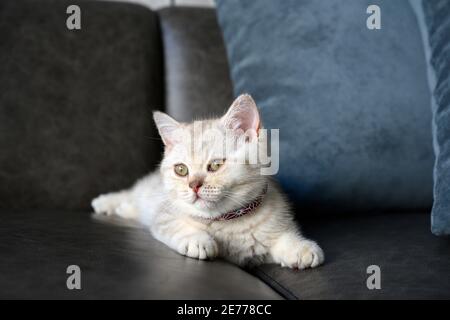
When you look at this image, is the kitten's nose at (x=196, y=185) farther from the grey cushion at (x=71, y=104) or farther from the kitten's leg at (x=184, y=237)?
the grey cushion at (x=71, y=104)

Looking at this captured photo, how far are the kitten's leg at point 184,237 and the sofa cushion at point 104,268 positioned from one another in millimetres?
21

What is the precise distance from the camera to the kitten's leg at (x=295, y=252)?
0.98 meters

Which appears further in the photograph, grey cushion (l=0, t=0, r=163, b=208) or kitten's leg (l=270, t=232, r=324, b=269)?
grey cushion (l=0, t=0, r=163, b=208)

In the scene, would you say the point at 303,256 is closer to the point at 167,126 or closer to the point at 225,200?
the point at 225,200

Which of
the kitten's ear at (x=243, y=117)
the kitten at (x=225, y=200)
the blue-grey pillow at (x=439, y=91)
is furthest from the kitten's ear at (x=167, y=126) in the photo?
the blue-grey pillow at (x=439, y=91)

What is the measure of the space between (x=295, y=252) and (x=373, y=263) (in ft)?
0.51

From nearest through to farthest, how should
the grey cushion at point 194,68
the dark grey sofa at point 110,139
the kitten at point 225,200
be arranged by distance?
the dark grey sofa at point 110,139 → the kitten at point 225,200 → the grey cushion at point 194,68

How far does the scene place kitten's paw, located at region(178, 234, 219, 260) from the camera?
101cm

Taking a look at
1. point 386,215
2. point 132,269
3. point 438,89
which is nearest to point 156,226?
point 132,269

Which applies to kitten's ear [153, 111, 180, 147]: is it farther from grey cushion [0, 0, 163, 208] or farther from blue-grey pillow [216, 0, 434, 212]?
grey cushion [0, 0, 163, 208]

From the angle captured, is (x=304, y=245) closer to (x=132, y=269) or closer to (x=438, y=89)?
(x=132, y=269)

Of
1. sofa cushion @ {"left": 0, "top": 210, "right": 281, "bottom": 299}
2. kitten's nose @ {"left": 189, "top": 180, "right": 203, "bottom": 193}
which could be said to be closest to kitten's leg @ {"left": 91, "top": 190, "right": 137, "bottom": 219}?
sofa cushion @ {"left": 0, "top": 210, "right": 281, "bottom": 299}

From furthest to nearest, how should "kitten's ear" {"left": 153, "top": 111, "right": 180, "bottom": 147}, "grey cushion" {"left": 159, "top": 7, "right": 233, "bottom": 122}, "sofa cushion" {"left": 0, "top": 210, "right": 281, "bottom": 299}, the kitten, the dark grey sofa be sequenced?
1. "grey cushion" {"left": 159, "top": 7, "right": 233, "bottom": 122}
2. "kitten's ear" {"left": 153, "top": 111, "right": 180, "bottom": 147}
3. the kitten
4. the dark grey sofa
5. "sofa cushion" {"left": 0, "top": 210, "right": 281, "bottom": 299}

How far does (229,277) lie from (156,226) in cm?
39
